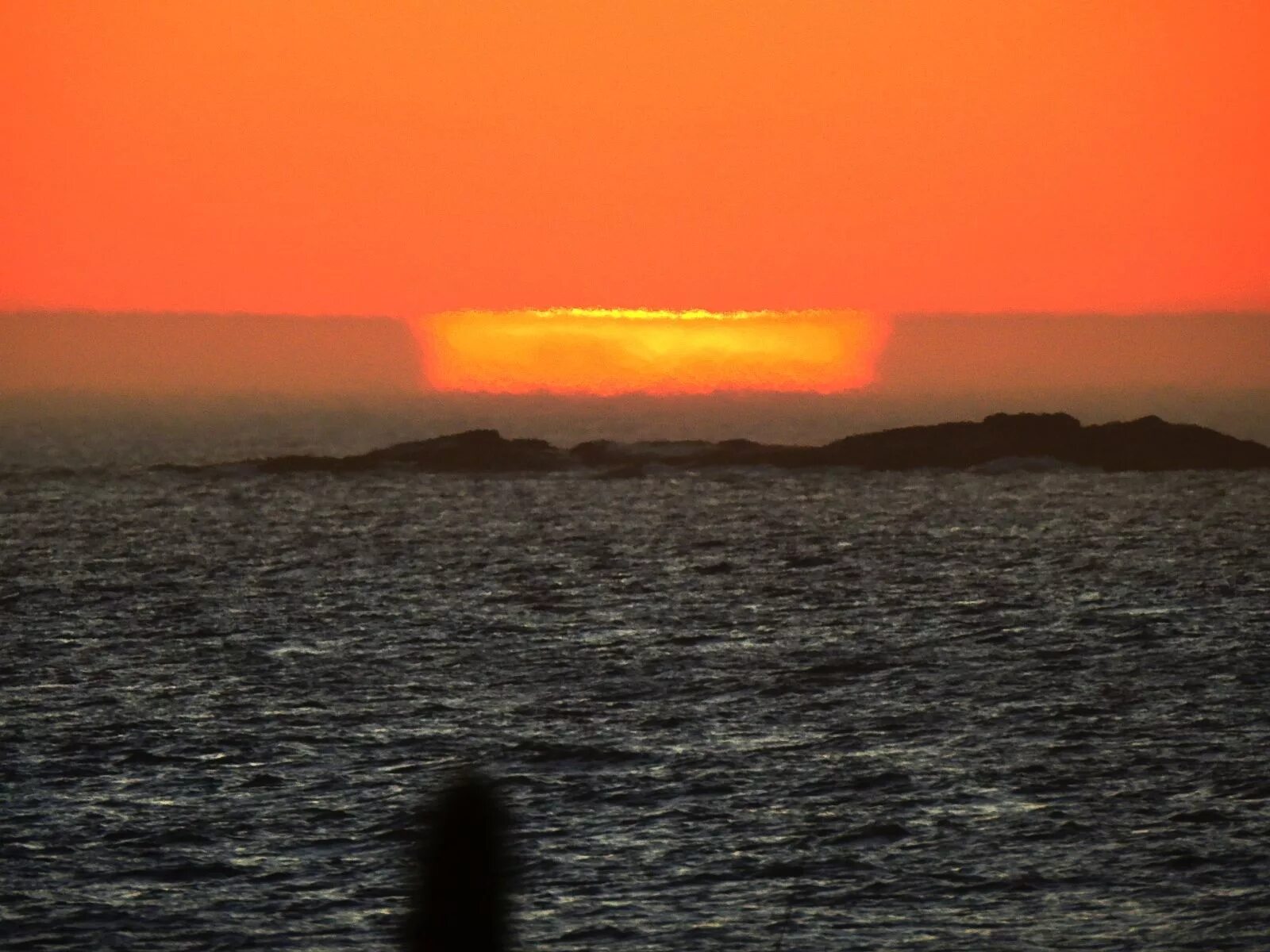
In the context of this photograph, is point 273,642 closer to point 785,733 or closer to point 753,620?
point 753,620

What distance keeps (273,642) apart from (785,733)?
108ft

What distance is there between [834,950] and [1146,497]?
150 metres

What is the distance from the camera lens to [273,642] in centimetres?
8356

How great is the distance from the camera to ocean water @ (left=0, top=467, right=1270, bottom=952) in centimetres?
3875

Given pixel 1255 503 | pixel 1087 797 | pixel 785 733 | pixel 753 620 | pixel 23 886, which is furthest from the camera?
pixel 1255 503

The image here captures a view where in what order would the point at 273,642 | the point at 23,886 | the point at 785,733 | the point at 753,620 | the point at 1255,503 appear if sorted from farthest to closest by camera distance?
the point at 1255,503 < the point at 753,620 < the point at 273,642 < the point at 785,733 < the point at 23,886

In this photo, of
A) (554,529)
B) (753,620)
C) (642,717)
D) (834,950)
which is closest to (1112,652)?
(753,620)

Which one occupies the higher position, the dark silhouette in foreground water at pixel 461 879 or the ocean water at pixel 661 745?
the dark silhouette in foreground water at pixel 461 879

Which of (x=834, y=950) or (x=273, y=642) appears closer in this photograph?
(x=834, y=950)

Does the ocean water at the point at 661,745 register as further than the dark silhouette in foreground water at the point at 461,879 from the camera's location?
Yes

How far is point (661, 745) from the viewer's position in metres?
56.6

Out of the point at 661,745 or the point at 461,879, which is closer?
the point at 461,879

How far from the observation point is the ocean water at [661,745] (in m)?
38.8

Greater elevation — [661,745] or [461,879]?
[461,879]
